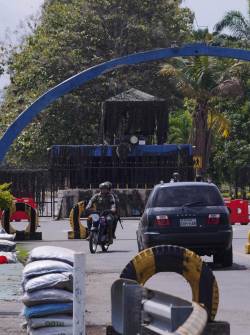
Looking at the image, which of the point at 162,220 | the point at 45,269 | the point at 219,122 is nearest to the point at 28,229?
the point at 162,220

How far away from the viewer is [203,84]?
2350 inches

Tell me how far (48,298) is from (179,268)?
152 centimetres

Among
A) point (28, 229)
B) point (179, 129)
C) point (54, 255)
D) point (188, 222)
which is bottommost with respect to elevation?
point (54, 255)

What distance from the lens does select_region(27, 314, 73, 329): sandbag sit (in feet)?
37.6

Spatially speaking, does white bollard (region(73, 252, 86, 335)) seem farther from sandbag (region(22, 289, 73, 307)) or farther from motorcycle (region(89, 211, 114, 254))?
motorcycle (region(89, 211, 114, 254))

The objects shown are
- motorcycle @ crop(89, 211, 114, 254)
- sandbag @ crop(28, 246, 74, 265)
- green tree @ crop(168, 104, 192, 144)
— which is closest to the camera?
sandbag @ crop(28, 246, 74, 265)

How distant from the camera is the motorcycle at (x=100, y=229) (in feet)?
82.5

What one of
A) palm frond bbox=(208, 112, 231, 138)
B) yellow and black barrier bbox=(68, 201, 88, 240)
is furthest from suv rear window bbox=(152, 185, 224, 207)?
palm frond bbox=(208, 112, 231, 138)

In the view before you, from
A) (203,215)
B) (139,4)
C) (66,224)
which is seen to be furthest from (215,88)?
(203,215)

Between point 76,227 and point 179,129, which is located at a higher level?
point 179,129

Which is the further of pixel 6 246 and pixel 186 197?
pixel 6 246

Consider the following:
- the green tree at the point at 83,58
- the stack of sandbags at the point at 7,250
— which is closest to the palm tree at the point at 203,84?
the green tree at the point at 83,58

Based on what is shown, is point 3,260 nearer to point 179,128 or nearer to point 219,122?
point 219,122

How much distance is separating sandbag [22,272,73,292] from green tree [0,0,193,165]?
5157 cm
